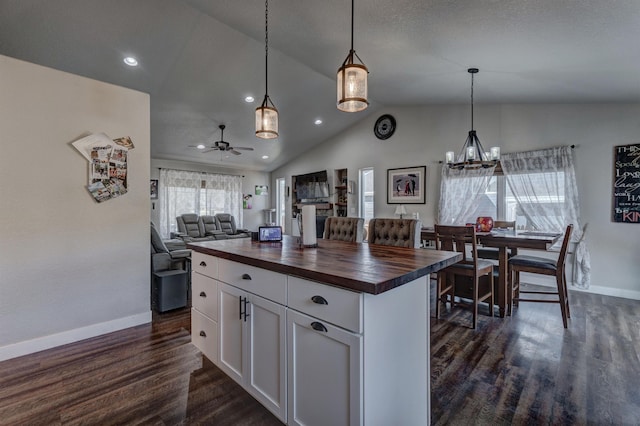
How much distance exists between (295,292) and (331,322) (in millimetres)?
248

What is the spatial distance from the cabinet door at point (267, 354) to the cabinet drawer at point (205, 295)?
450 mm

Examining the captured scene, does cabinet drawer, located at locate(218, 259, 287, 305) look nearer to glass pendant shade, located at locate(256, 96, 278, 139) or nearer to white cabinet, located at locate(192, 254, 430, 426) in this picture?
white cabinet, located at locate(192, 254, 430, 426)

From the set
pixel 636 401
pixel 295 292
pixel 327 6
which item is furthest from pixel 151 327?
pixel 636 401

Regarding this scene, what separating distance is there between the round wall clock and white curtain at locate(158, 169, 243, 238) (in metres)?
4.40

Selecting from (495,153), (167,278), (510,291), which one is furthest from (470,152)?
(167,278)

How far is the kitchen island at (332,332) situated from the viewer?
116 cm

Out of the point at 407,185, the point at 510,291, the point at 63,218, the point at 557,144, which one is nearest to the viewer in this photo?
the point at 63,218

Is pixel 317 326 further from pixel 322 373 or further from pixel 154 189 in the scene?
pixel 154 189

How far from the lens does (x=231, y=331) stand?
1851 mm

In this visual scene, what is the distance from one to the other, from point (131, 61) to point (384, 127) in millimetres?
4503

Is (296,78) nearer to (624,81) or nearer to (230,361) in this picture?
(624,81)

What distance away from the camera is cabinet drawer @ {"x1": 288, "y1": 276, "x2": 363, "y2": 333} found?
114 cm

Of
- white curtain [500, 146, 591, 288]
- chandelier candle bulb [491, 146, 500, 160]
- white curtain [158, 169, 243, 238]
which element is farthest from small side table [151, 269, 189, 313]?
white curtain [500, 146, 591, 288]

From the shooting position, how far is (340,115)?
636cm
